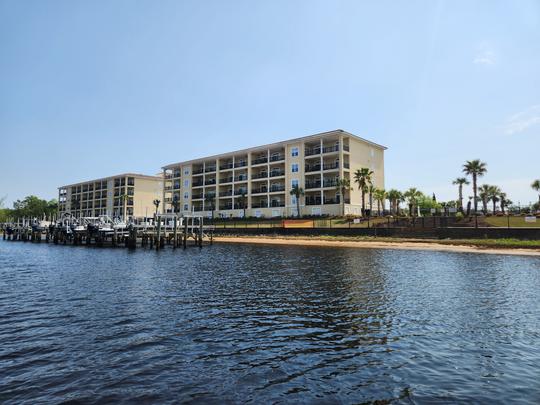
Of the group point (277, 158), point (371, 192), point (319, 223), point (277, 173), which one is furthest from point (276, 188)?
point (371, 192)

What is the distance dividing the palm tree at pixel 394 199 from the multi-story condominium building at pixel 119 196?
71.4 meters

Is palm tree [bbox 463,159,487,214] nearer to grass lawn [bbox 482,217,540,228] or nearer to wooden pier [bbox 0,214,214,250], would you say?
grass lawn [bbox 482,217,540,228]

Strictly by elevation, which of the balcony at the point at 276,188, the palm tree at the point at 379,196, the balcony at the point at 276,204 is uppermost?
the balcony at the point at 276,188

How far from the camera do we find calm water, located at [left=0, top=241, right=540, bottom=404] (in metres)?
7.24

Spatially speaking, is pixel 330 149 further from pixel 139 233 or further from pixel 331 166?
pixel 139 233

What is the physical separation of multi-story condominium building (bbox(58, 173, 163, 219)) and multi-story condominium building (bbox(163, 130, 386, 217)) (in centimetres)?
2267

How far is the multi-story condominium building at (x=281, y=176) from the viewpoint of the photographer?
73000mm

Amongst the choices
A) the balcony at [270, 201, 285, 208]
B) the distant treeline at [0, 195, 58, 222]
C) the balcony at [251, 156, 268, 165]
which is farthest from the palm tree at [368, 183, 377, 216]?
the distant treeline at [0, 195, 58, 222]

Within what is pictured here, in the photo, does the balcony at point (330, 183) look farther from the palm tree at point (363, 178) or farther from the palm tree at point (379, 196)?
the palm tree at point (379, 196)

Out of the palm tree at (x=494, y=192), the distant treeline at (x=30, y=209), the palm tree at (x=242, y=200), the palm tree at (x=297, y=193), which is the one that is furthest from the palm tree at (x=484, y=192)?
the distant treeline at (x=30, y=209)

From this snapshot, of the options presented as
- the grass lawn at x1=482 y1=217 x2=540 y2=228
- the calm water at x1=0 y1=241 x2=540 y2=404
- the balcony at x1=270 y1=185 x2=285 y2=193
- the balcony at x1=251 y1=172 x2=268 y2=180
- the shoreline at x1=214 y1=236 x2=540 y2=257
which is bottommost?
the calm water at x1=0 y1=241 x2=540 y2=404

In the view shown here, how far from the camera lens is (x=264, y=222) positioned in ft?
247

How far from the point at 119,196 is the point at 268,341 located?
388 feet

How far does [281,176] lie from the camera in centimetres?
8019
